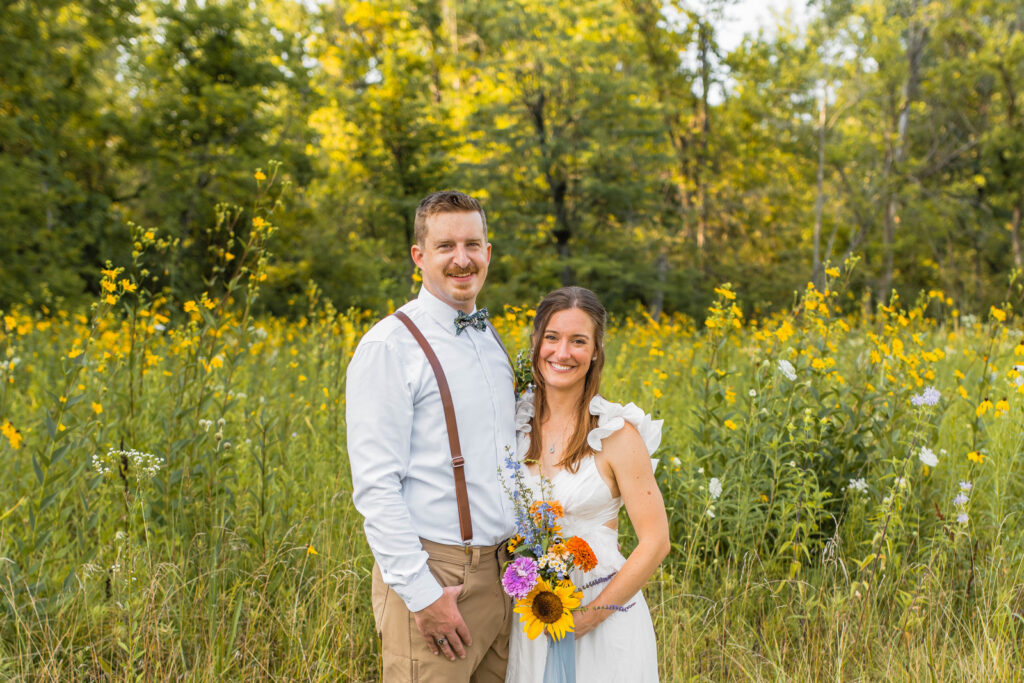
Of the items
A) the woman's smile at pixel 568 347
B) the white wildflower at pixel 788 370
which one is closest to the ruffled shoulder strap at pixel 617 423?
the woman's smile at pixel 568 347

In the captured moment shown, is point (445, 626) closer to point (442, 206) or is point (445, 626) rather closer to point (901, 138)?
point (442, 206)

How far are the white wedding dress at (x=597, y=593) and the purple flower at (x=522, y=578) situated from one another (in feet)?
0.84

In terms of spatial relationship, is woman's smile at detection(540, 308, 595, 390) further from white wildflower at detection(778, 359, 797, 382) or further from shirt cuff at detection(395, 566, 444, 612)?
white wildflower at detection(778, 359, 797, 382)

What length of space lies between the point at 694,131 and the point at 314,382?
17434mm

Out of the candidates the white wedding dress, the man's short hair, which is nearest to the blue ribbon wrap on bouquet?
the white wedding dress

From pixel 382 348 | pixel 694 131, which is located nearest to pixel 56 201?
pixel 382 348

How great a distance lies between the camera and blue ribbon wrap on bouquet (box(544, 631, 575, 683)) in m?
1.96

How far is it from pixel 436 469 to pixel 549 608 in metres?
0.48

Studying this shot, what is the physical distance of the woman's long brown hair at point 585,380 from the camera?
2072 millimetres

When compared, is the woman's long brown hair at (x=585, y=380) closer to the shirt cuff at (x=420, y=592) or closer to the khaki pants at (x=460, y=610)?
the khaki pants at (x=460, y=610)

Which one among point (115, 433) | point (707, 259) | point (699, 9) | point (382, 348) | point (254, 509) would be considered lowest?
point (254, 509)

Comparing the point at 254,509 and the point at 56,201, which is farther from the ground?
the point at 56,201

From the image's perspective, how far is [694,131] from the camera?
19.8 metres

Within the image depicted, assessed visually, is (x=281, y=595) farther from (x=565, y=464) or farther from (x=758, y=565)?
(x=758, y=565)
